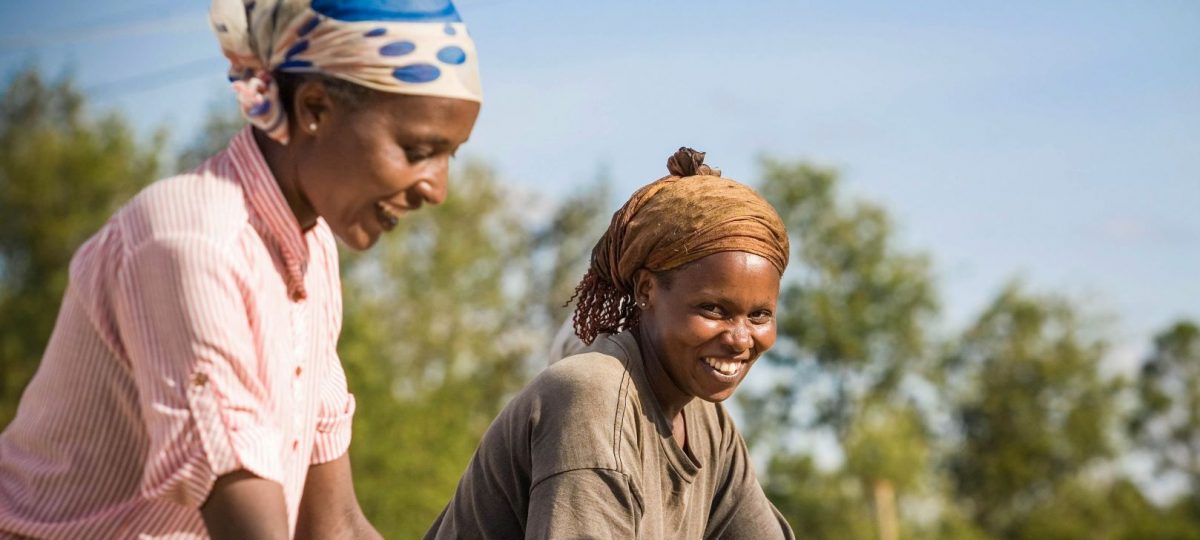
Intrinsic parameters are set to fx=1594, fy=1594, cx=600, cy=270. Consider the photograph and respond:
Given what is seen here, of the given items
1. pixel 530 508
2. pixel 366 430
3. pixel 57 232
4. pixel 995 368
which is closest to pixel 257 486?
pixel 530 508

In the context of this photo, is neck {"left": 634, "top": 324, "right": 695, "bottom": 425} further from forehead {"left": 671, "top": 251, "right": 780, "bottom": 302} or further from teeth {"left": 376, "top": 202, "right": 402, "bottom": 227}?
teeth {"left": 376, "top": 202, "right": 402, "bottom": 227}

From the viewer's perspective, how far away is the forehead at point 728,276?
3723mm

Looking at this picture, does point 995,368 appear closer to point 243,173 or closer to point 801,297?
point 801,297

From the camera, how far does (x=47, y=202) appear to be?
1187 inches

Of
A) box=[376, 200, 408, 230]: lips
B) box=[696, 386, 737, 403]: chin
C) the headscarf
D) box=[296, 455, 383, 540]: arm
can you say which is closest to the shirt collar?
box=[376, 200, 408, 230]: lips

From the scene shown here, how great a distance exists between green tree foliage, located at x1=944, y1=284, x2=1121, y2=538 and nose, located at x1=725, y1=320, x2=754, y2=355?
38715 mm

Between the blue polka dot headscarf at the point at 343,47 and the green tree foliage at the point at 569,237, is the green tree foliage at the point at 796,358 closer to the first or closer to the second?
the green tree foliage at the point at 569,237

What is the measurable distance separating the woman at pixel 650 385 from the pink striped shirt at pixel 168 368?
2.91ft

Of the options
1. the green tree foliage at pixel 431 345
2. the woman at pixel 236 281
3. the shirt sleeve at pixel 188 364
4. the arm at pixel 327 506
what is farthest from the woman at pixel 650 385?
the green tree foliage at pixel 431 345

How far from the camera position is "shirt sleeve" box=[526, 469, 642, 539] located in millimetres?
3469

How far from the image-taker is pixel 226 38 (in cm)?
276

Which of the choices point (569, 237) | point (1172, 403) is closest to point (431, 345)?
point (569, 237)

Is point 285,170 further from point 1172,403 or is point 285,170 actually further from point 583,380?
point 1172,403

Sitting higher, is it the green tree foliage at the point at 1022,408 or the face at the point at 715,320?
the green tree foliage at the point at 1022,408
